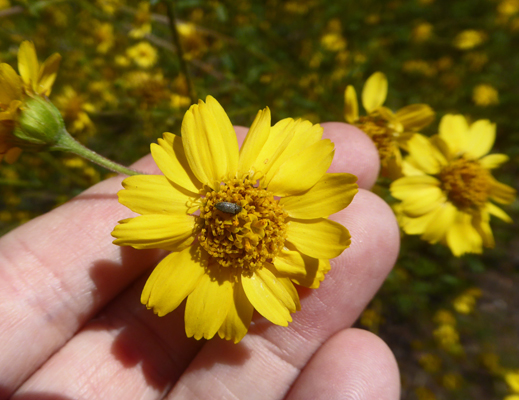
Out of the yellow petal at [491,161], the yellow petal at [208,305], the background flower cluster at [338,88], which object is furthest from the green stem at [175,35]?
the yellow petal at [491,161]

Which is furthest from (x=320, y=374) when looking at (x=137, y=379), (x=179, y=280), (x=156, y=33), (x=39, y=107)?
Result: (x=156, y=33)

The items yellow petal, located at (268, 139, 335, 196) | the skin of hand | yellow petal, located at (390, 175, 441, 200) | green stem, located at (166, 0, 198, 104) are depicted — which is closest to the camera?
yellow petal, located at (268, 139, 335, 196)

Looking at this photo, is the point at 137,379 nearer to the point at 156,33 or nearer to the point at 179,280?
the point at 179,280

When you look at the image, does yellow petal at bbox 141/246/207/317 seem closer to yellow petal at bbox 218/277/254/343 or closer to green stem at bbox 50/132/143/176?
yellow petal at bbox 218/277/254/343

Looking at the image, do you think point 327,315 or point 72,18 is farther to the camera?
point 72,18

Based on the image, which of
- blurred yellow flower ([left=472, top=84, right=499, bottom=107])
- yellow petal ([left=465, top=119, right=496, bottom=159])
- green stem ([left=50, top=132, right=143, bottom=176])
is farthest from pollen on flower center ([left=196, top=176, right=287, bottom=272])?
blurred yellow flower ([left=472, top=84, right=499, bottom=107])

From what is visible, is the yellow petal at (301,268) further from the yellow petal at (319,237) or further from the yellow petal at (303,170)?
the yellow petal at (303,170)
